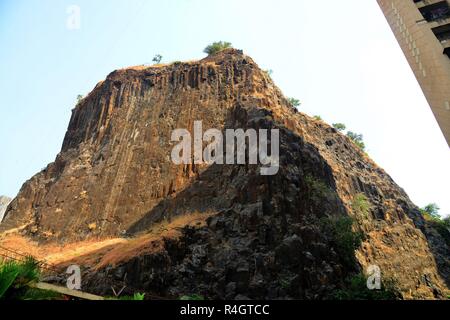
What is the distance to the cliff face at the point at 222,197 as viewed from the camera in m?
24.0

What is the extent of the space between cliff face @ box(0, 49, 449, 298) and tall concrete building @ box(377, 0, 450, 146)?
36.1 feet

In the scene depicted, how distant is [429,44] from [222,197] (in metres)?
17.2

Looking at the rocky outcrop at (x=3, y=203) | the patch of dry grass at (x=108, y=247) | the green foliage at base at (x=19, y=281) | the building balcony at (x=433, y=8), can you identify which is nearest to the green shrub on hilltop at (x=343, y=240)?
the patch of dry grass at (x=108, y=247)

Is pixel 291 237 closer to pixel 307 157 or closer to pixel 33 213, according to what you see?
pixel 307 157

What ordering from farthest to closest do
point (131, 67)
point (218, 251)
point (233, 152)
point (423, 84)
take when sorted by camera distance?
point (131, 67) → point (233, 152) → point (218, 251) → point (423, 84)

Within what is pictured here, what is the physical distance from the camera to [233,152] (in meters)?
31.7

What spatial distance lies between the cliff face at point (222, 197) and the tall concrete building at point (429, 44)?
11.0 m

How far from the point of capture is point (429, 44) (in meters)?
22.0

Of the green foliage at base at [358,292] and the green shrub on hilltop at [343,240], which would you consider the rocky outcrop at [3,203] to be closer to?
the green shrub on hilltop at [343,240]

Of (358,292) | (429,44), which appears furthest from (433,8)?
(358,292)

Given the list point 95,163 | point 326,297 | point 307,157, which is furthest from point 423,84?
point 95,163

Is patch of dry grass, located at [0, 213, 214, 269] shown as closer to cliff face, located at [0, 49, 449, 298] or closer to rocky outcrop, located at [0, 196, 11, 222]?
cliff face, located at [0, 49, 449, 298]

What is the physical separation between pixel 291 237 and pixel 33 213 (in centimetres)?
2652

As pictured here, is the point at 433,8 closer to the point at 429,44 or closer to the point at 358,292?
the point at 429,44
